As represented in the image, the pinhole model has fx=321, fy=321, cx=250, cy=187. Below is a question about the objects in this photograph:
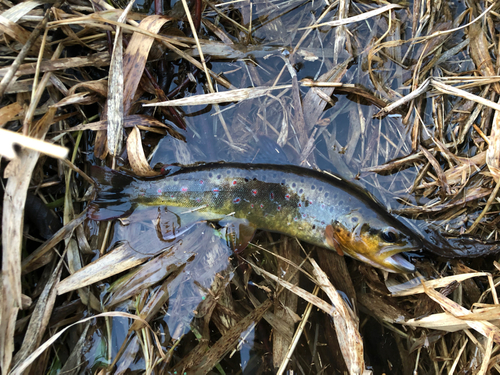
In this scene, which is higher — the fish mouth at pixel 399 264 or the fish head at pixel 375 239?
the fish head at pixel 375 239

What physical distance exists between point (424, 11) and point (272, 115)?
1584mm

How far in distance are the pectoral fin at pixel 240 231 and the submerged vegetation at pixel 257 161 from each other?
9 cm

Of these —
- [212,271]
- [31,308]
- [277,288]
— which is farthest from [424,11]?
[31,308]

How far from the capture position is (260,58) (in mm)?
2906

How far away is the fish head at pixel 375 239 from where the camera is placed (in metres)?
2.50

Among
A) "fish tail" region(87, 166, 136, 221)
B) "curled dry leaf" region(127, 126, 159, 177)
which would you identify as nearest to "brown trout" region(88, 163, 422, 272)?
"fish tail" region(87, 166, 136, 221)

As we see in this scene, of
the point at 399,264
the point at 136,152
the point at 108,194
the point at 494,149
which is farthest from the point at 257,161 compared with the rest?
the point at 494,149

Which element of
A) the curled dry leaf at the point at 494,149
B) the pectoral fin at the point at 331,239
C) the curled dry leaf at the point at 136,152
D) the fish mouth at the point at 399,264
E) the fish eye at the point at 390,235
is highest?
the curled dry leaf at the point at 494,149

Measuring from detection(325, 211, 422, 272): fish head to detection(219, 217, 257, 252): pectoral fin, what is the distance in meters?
0.64

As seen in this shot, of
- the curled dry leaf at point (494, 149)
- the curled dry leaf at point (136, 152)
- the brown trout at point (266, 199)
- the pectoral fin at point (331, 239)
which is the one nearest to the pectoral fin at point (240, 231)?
the brown trout at point (266, 199)

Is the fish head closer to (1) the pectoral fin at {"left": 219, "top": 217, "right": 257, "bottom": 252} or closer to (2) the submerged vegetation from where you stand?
(2) the submerged vegetation

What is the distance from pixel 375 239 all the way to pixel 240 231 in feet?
3.56

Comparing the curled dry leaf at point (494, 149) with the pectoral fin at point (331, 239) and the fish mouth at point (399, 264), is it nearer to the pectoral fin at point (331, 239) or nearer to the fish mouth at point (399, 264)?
the fish mouth at point (399, 264)

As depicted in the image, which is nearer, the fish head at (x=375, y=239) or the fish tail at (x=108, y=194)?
the fish head at (x=375, y=239)
